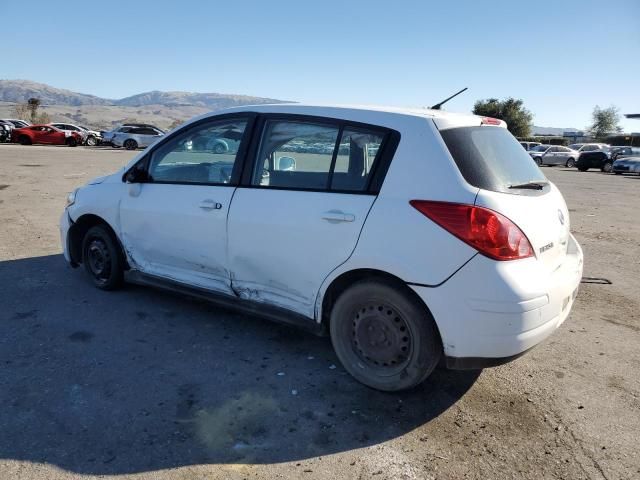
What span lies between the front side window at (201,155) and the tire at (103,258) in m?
0.82

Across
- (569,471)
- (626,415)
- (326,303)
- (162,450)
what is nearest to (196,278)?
(326,303)

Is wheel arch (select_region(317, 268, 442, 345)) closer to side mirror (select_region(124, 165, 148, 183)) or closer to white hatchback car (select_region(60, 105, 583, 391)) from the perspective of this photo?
white hatchback car (select_region(60, 105, 583, 391))

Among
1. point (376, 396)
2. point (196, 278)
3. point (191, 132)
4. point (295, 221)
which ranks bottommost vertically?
point (376, 396)

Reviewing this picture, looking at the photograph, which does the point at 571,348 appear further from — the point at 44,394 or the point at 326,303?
the point at 44,394

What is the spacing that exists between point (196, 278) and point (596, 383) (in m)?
3.07

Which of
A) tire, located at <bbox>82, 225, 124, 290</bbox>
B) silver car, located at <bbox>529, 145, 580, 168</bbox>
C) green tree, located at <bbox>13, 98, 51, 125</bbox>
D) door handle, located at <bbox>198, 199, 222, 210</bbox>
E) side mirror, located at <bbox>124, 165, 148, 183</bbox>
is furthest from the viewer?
green tree, located at <bbox>13, 98, 51, 125</bbox>

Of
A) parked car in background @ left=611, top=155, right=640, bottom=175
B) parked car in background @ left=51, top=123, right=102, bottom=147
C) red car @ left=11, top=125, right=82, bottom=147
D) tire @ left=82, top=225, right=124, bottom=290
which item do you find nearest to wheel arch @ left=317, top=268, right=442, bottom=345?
tire @ left=82, top=225, right=124, bottom=290

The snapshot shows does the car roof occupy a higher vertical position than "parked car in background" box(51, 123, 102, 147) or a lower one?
higher

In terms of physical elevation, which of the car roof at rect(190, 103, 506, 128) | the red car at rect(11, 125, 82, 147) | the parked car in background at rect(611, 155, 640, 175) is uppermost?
the car roof at rect(190, 103, 506, 128)

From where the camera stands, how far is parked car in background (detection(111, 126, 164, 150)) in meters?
33.2

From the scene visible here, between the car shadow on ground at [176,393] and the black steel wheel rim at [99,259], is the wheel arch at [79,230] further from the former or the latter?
the car shadow on ground at [176,393]

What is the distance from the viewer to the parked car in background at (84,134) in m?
35.1

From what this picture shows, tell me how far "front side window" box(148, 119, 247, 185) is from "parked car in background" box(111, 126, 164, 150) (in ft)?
102

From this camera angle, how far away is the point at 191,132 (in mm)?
4102
